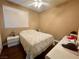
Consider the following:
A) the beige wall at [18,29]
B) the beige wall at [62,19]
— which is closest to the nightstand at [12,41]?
the beige wall at [18,29]

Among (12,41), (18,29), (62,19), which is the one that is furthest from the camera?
Result: (18,29)

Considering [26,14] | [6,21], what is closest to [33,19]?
[26,14]

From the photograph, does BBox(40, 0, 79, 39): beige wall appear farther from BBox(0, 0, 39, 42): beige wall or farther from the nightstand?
the nightstand

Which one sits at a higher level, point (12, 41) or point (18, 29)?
point (18, 29)

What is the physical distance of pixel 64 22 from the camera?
11.4 feet

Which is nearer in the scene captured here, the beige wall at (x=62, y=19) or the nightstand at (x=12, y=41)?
the nightstand at (x=12, y=41)

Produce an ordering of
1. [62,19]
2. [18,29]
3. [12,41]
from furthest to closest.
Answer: [18,29], [62,19], [12,41]

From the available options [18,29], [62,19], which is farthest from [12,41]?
[62,19]

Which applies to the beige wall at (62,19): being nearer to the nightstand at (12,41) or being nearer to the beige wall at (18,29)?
the beige wall at (18,29)

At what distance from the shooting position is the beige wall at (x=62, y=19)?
310 centimetres

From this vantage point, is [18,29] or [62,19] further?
[18,29]

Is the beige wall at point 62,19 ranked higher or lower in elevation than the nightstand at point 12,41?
higher

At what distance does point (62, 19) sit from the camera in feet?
11.6

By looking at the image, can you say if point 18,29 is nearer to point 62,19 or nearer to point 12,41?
point 12,41
